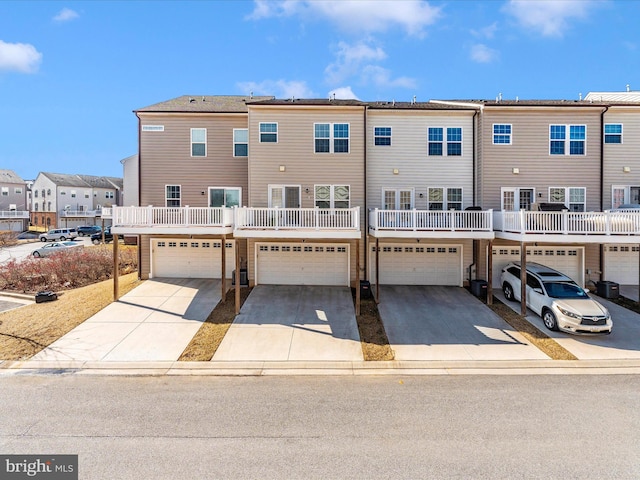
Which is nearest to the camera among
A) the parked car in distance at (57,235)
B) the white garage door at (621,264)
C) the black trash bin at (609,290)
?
the black trash bin at (609,290)

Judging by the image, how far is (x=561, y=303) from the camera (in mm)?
11352

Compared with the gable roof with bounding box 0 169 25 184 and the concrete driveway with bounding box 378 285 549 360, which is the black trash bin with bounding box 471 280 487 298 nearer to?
the concrete driveway with bounding box 378 285 549 360

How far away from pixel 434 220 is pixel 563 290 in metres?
5.08

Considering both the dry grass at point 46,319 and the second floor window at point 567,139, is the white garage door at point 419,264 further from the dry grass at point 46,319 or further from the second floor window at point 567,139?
the dry grass at point 46,319

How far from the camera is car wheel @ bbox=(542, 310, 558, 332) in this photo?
11.4 m

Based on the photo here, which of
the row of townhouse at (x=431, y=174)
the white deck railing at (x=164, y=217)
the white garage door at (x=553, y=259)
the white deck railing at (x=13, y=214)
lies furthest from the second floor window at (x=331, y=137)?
the white deck railing at (x=13, y=214)

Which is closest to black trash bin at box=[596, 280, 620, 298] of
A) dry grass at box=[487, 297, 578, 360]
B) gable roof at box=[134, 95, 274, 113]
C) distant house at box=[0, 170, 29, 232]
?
dry grass at box=[487, 297, 578, 360]

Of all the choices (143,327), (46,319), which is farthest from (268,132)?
(46,319)

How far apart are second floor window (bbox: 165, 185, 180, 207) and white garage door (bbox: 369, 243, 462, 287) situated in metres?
10.2

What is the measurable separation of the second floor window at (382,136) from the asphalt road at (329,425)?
11332 mm

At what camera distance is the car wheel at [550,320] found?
37.4 ft

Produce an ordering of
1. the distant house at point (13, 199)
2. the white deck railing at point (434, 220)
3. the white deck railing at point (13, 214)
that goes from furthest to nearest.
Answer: the distant house at point (13, 199) → the white deck railing at point (13, 214) → the white deck railing at point (434, 220)

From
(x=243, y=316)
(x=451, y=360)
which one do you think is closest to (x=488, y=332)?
(x=451, y=360)

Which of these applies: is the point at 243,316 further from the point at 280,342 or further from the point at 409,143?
the point at 409,143
